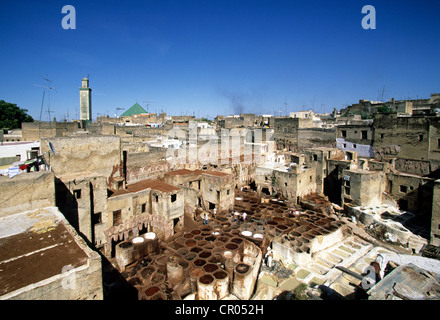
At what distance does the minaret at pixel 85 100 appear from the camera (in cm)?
4859

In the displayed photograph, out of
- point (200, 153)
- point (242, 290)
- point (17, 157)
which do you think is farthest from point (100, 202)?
point (200, 153)

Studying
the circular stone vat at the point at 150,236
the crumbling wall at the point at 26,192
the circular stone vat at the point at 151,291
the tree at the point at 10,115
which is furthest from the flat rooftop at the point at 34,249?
the tree at the point at 10,115

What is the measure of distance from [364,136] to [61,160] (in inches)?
1193

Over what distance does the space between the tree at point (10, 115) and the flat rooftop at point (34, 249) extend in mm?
36359

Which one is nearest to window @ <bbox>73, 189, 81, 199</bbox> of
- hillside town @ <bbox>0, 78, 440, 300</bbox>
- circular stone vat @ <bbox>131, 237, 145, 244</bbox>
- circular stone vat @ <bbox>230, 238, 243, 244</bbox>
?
hillside town @ <bbox>0, 78, 440, 300</bbox>

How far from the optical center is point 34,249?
8.17 meters

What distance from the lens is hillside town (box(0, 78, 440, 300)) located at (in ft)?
31.1

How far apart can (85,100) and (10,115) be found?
493 inches

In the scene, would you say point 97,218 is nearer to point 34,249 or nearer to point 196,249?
point 196,249

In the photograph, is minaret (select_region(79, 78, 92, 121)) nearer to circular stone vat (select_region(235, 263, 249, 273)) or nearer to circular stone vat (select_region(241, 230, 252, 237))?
circular stone vat (select_region(241, 230, 252, 237))

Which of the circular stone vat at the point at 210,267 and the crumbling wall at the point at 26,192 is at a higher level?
the crumbling wall at the point at 26,192

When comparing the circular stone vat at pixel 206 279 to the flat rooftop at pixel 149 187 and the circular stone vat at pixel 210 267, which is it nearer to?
the circular stone vat at pixel 210 267
